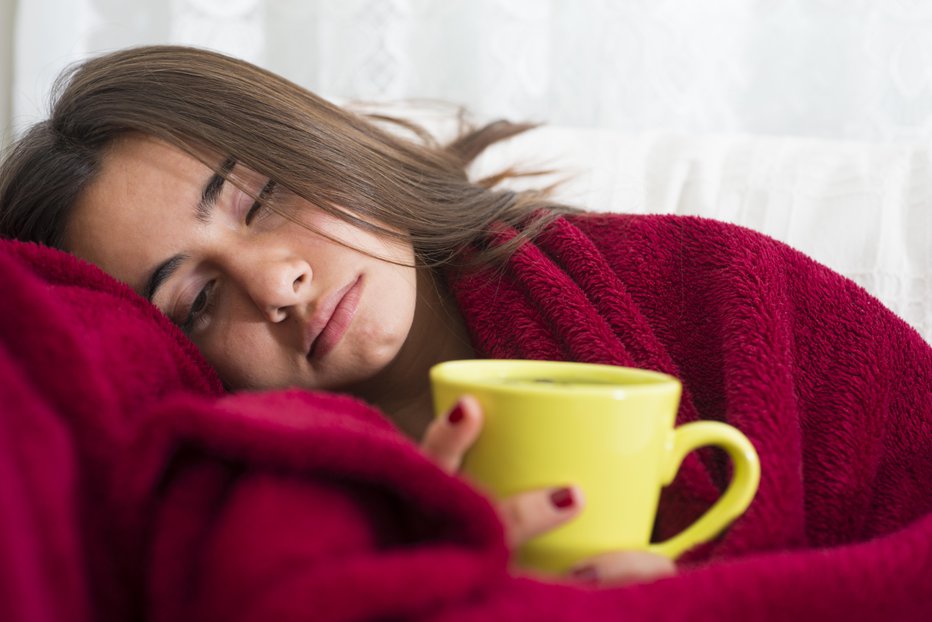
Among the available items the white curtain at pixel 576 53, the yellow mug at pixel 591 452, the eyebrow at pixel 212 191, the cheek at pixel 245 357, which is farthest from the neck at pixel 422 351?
the white curtain at pixel 576 53

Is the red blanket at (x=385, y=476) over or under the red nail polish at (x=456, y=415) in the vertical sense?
under

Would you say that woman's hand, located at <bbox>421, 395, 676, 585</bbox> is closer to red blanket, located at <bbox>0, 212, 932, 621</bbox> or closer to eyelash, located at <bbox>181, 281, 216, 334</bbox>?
red blanket, located at <bbox>0, 212, 932, 621</bbox>

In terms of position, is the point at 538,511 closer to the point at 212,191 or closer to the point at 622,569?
the point at 622,569

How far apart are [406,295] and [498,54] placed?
70 cm

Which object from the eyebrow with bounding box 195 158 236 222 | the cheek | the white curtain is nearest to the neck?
the cheek

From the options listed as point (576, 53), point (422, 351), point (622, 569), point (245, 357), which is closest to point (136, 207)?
point (245, 357)

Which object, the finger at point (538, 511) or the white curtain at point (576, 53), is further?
the white curtain at point (576, 53)

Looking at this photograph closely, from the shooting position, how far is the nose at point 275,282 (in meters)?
0.70

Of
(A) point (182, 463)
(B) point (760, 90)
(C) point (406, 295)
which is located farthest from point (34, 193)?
(B) point (760, 90)

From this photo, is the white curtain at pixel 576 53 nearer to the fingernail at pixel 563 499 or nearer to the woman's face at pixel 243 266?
the woman's face at pixel 243 266

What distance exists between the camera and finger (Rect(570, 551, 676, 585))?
1.47 feet

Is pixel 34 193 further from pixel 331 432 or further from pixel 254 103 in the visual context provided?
pixel 331 432

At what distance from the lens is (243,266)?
73cm

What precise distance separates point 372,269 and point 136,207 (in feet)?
0.73
